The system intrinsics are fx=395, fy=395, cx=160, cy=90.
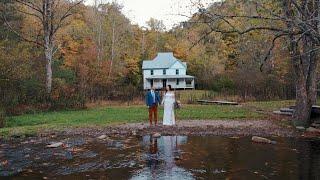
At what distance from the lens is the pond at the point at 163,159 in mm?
10531

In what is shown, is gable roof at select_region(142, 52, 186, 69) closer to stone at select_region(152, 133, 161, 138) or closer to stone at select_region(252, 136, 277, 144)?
stone at select_region(152, 133, 161, 138)

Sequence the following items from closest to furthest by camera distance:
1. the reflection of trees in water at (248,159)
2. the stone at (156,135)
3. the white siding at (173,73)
Answer: the reflection of trees in water at (248,159) → the stone at (156,135) → the white siding at (173,73)

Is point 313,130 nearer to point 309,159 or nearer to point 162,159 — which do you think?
A: point 309,159

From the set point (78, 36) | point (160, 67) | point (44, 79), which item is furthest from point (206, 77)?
point (44, 79)

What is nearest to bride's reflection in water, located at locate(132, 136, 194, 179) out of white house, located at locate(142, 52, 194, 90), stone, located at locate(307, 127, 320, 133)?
stone, located at locate(307, 127, 320, 133)

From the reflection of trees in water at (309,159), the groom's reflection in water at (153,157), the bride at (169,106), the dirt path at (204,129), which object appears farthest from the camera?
the bride at (169,106)

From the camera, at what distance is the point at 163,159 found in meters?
12.4

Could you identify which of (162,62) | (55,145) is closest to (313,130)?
(55,145)

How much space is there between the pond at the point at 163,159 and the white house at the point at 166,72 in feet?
195

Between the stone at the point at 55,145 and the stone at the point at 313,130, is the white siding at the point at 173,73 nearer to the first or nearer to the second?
the stone at the point at 313,130

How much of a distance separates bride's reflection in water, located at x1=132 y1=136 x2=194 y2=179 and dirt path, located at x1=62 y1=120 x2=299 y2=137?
5.37ft

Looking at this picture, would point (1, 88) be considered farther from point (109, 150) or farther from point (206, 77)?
point (206, 77)

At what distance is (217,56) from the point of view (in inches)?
2790

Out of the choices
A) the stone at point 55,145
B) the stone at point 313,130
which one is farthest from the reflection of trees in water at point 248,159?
the stone at point 55,145
